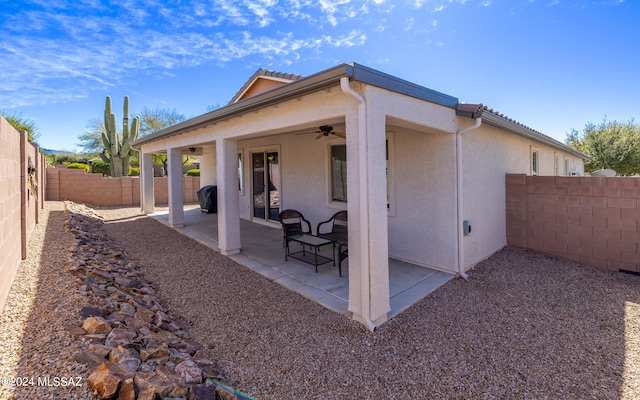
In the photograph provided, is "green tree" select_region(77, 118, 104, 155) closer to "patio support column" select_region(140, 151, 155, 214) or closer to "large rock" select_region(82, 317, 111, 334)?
"patio support column" select_region(140, 151, 155, 214)

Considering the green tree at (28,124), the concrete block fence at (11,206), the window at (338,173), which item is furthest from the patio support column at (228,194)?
the green tree at (28,124)

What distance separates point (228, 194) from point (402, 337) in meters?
4.93

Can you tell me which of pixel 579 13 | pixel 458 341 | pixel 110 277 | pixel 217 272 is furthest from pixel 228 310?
pixel 579 13

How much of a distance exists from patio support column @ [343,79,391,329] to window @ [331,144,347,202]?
3.79 m

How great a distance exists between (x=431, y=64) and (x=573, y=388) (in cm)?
1149

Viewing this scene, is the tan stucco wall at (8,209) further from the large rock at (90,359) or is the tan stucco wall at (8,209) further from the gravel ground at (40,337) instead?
the large rock at (90,359)

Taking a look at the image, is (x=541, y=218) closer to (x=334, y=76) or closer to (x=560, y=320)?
(x=560, y=320)

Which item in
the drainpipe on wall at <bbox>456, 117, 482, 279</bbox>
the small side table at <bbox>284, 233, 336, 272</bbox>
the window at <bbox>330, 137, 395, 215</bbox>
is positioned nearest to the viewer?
the drainpipe on wall at <bbox>456, 117, 482, 279</bbox>

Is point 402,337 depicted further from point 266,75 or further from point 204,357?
point 266,75

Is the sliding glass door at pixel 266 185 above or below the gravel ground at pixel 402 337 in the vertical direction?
above

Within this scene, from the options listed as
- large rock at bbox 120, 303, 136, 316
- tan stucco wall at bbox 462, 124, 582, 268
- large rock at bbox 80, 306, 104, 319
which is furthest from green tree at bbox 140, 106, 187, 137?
large rock at bbox 80, 306, 104, 319

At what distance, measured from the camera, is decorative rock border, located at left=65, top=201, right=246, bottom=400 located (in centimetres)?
228

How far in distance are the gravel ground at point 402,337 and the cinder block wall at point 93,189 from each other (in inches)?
461

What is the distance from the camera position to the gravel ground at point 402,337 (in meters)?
2.84
